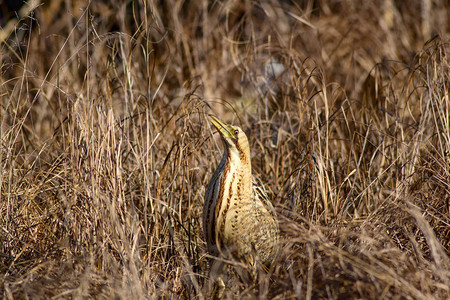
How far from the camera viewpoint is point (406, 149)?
300 centimetres

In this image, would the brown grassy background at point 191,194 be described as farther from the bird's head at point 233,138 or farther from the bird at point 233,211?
the bird's head at point 233,138

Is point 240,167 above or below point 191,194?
above

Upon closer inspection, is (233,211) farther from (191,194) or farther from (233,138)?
(191,194)

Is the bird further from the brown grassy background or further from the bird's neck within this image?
the brown grassy background

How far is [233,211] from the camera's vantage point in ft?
8.12

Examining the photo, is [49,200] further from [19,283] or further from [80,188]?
[19,283]

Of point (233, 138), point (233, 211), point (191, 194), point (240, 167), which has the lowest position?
point (191, 194)

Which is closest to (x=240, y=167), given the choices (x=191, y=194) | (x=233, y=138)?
(x=233, y=138)

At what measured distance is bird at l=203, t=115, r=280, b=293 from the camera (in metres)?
2.48

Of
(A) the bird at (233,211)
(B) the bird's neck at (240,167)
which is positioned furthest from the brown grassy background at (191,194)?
(B) the bird's neck at (240,167)

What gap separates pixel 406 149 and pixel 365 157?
13.5 inches

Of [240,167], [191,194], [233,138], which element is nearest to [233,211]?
[240,167]

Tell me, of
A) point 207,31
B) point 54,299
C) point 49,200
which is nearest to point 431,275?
point 54,299

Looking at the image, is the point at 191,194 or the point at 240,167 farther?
the point at 191,194
